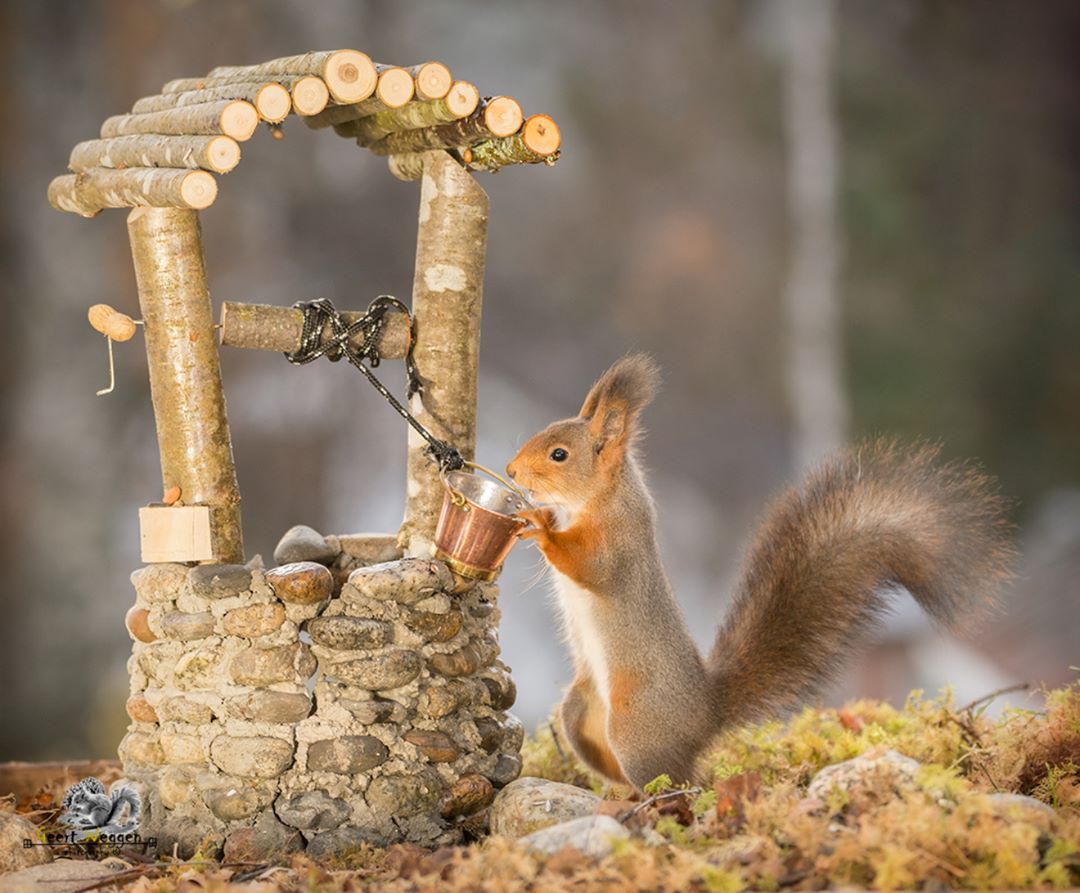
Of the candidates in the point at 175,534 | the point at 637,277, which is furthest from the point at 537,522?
the point at 637,277

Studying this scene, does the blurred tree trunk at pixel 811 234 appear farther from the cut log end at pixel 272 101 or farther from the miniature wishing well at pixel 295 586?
the cut log end at pixel 272 101

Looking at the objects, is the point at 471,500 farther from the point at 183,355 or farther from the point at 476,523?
the point at 183,355

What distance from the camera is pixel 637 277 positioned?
6.81 m

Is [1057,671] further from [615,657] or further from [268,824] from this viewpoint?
[268,824]

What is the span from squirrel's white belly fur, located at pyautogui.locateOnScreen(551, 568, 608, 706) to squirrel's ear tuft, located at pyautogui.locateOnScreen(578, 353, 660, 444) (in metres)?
0.37

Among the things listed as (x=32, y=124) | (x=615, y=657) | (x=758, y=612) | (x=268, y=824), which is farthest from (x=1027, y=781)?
(x=32, y=124)

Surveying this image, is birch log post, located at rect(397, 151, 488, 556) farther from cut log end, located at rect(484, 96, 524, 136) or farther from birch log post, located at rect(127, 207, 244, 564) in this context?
birch log post, located at rect(127, 207, 244, 564)

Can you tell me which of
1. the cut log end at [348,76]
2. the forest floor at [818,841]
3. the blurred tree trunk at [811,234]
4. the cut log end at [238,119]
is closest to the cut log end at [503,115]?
the cut log end at [348,76]

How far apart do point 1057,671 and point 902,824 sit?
4812mm

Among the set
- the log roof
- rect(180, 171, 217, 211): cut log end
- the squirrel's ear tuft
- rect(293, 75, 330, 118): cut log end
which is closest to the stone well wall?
the squirrel's ear tuft

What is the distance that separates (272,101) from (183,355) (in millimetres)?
640

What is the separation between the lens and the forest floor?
6.77 feet

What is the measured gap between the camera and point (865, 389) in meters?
7.11

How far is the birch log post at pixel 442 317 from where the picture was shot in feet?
10.2
